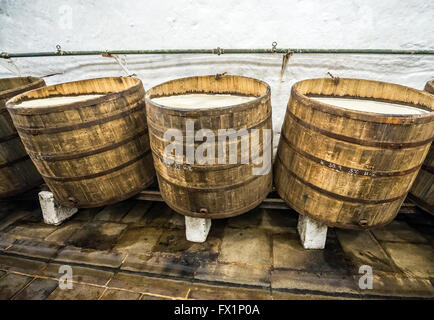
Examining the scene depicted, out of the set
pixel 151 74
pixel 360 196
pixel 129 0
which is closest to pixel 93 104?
pixel 151 74

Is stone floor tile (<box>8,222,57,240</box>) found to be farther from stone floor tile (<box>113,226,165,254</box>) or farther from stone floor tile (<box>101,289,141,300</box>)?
stone floor tile (<box>101,289,141,300</box>)

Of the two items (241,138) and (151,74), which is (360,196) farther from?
(151,74)

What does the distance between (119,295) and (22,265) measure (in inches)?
50.9

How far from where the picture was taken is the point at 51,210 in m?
2.90

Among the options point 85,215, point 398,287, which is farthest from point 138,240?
point 398,287

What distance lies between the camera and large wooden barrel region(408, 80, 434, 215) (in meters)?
2.28

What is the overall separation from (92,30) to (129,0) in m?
0.73

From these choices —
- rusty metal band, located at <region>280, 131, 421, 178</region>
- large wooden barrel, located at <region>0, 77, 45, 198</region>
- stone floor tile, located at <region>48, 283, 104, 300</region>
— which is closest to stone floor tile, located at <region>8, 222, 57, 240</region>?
large wooden barrel, located at <region>0, 77, 45, 198</region>

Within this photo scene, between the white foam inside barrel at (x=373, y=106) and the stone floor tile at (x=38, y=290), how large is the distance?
3416 mm

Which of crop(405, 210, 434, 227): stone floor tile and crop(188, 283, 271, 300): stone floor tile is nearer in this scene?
crop(188, 283, 271, 300): stone floor tile

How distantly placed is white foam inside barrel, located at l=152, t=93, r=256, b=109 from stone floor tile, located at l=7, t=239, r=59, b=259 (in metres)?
2.16

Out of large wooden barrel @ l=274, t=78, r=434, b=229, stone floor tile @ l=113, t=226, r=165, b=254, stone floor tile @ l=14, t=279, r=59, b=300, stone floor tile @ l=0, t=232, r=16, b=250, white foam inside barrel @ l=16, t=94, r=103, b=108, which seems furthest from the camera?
stone floor tile @ l=0, t=232, r=16, b=250

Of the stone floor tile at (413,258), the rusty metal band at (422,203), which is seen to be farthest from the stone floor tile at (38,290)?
the rusty metal band at (422,203)

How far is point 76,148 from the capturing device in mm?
2176
